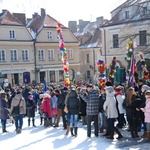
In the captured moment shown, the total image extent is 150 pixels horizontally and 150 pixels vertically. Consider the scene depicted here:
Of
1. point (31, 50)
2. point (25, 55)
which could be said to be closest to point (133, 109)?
point (25, 55)

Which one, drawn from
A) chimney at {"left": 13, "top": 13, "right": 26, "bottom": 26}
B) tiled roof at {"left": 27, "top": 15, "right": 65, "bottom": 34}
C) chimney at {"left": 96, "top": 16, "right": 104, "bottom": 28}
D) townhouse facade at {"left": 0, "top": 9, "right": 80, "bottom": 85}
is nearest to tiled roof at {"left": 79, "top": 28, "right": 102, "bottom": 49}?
chimney at {"left": 96, "top": 16, "right": 104, "bottom": 28}

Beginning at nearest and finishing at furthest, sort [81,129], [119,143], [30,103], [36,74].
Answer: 1. [119,143]
2. [81,129]
3. [30,103]
4. [36,74]

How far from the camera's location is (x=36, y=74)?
126ft

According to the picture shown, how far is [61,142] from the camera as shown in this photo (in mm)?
9461

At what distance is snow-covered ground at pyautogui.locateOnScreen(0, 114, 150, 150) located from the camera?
28.9ft

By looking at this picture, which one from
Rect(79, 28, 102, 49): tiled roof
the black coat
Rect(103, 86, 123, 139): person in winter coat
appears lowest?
the black coat

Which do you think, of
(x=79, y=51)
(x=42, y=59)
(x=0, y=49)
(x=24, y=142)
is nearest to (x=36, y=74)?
(x=42, y=59)

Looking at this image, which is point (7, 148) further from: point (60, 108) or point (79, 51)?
point (79, 51)

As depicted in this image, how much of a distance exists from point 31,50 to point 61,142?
97.3ft

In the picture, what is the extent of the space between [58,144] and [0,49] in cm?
2803

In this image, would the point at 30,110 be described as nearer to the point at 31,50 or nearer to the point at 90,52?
the point at 31,50

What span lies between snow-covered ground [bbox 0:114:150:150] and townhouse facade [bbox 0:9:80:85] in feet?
78.5

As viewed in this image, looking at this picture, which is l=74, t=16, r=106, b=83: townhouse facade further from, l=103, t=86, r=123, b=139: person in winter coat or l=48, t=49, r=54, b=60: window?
l=103, t=86, r=123, b=139: person in winter coat

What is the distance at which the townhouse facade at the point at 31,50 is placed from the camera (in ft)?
118
